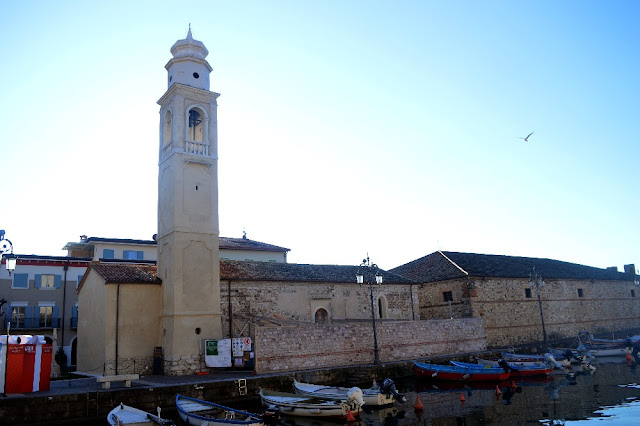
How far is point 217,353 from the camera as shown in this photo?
2459 centimetres

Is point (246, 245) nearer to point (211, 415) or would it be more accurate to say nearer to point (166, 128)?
point (166, 128)

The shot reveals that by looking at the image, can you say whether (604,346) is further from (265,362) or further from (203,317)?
(203,317)

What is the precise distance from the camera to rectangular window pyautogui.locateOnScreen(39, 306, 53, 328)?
1346 inches

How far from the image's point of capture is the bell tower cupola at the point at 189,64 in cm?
2762

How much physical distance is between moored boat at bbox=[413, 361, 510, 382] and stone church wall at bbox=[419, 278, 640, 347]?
10097 mm

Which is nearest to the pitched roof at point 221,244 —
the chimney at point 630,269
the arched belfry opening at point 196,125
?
the arched belfry opening at point 196,125

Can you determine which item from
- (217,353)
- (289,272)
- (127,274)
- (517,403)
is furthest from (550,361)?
(127,274)

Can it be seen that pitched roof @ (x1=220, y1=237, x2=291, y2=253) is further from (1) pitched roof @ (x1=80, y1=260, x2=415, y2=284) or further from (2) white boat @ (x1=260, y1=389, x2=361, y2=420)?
(2) white boat @ (x1=260, y1=389, x2=361, y2=420)

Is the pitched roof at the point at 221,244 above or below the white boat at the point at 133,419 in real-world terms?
above

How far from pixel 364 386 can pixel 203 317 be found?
917 cm

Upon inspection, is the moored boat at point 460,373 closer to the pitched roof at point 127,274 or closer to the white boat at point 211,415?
the white boat at point 211,415

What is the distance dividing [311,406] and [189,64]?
20014mm

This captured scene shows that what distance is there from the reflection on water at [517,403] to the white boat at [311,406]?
35cm

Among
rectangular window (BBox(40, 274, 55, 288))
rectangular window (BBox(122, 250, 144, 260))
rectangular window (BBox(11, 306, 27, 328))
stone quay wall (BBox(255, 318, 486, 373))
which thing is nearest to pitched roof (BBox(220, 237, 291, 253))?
rectangular window (BBox(122, 250, 144, 260))
